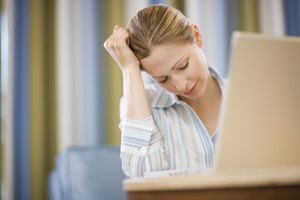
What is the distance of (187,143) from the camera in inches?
54.0

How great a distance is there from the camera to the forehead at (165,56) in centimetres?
130

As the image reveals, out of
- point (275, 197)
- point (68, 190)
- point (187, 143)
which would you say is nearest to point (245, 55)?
point (275, 197)

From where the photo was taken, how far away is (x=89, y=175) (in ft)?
6.18

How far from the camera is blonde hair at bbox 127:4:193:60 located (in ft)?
4.28

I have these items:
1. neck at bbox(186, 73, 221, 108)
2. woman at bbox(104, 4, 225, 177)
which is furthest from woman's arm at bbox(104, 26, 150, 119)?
neck at bbox(186, 73, 221, 108)

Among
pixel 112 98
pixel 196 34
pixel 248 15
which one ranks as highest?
pixel 248 15

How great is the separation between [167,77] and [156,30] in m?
0.14

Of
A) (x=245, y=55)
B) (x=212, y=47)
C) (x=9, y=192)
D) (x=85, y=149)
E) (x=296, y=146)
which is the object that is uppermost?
(x=212, y=47)

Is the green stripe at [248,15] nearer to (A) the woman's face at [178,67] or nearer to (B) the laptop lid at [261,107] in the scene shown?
(A) the woman's face at [178,67]

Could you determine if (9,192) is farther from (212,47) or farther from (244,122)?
(244,122)

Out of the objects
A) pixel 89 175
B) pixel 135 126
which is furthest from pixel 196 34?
pixel 89 175

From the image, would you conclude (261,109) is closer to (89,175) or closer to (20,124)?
(89,175)

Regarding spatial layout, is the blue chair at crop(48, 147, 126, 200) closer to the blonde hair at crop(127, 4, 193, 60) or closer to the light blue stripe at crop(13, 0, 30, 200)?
the light blue stripe at crop(13, 0, 30, 200)

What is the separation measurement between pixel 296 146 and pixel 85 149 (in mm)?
1271
